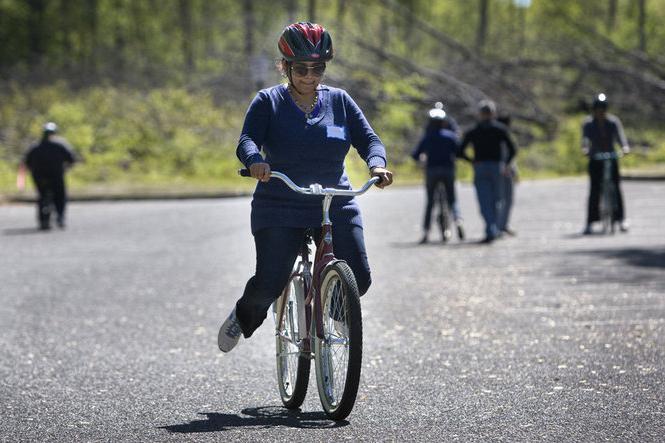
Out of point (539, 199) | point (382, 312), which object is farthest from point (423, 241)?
point (539, 199)

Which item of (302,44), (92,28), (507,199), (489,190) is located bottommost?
(507,199)

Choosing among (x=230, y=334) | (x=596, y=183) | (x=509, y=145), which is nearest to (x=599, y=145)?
(x=596, y=183)

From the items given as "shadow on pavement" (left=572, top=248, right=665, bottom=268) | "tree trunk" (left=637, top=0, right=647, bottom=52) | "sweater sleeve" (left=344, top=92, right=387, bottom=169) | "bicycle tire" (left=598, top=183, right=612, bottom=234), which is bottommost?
"shadow on pavement" (left=572, top=248, right=665, bottom=268)

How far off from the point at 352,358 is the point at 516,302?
559 centimetres

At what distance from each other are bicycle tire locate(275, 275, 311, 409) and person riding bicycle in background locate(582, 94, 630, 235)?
11.3 metres

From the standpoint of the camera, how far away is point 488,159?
18.1m

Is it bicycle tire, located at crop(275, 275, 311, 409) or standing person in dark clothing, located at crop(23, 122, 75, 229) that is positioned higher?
standing person in dark clothing, located at crop(23, 122, 75, 229)

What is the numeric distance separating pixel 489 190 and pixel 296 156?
12.0 metres

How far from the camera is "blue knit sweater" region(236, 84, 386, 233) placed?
639cm

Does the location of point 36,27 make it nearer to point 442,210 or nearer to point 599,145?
point 442,210

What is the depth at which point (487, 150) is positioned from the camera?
59.4 feet

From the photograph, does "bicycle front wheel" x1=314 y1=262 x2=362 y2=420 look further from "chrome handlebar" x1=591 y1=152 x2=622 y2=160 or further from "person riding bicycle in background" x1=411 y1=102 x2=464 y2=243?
"chrome handlebar" x1=591 y1=152 x2=622 y2=160

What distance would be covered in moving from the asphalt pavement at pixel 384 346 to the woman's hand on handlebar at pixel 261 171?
1099 mm

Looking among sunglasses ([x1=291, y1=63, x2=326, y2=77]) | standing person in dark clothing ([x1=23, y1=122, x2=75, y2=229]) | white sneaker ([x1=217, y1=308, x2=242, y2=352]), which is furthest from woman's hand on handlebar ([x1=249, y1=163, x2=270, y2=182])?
standing person in dark clothing ([x1=23, y1=122, x2=75, y2=229])
